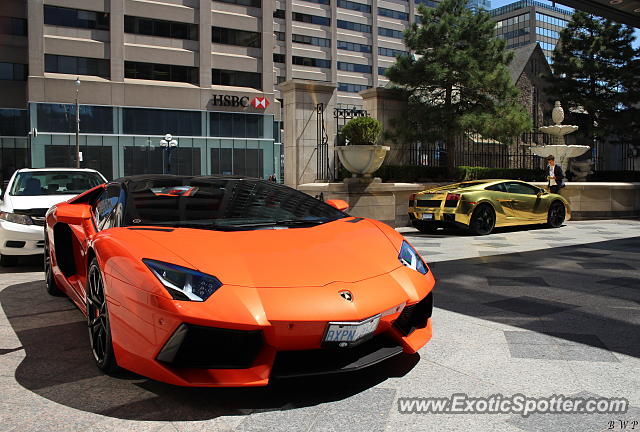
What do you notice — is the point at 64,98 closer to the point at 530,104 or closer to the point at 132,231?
the point at 530,104

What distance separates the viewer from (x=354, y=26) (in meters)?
78.3

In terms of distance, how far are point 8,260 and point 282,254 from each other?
20.1ft

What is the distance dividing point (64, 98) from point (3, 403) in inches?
1666

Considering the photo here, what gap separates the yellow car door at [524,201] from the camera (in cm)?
1302

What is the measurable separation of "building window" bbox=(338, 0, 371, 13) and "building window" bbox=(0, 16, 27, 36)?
144 feet

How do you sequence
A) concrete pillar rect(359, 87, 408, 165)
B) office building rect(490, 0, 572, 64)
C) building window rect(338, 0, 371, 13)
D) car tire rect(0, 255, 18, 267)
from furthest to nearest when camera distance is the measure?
office building rect(490, 0, 572, 64) → building window rect(338, 0, 371, 13) → concrete pillar rect(359, 87, 408, 165) → car tire rect(0, 255, 18, 267)

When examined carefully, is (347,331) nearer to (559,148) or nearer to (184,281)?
(184,281)

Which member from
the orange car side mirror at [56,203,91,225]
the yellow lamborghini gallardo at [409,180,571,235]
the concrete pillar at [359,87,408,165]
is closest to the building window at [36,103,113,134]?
the concrete pillar at [359,87,408,165]

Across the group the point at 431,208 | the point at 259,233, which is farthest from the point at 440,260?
the point at 259,233

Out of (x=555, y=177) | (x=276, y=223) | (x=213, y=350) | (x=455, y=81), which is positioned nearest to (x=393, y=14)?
(x=455, y=81)

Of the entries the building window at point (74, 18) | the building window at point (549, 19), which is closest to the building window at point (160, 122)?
the building window at point (74, 18)

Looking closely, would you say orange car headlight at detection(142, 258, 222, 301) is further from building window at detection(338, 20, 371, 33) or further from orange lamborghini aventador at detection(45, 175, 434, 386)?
building window at detection(338, 20, 371, 33)

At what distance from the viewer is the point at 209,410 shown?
2920 millimetres

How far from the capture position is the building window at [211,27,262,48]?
1839 inches
